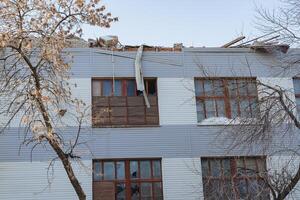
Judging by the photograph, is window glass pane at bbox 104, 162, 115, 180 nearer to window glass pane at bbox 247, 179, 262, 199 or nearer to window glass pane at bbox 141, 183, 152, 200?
window glass pane at bbox 141, 183, 152, 200

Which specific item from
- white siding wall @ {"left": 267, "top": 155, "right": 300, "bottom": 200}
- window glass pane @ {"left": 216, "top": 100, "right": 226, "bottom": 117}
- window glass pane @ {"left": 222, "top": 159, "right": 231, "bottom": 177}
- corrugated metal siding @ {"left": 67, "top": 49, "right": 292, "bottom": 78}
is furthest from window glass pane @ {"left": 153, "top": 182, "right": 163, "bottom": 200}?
corrugated metal siding @ {"left": 67, "top": 49, "right": 292, "bottom": 78}

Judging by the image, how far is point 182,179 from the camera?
1994 cm

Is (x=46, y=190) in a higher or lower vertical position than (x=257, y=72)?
lower

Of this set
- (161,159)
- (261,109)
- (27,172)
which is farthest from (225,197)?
(27,172)

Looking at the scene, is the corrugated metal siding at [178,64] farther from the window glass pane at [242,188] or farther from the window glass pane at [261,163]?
the window glass pane at [242,188]

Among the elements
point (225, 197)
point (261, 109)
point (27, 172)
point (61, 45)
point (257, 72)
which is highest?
point (257, 72)

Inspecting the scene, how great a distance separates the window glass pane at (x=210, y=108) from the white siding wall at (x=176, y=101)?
0.66 m

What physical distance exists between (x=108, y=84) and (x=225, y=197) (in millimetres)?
6665

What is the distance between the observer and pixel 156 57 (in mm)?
21516

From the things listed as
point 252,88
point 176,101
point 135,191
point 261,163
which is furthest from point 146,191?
point 252,88

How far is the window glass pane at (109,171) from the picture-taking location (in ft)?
64.9

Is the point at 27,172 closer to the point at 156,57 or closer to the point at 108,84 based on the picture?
the point at 108,84

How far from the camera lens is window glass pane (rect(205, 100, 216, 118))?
21281mm

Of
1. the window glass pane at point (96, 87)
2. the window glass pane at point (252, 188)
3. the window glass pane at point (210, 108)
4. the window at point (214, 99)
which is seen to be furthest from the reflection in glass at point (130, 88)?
the window glass pane at point (252, 188)
